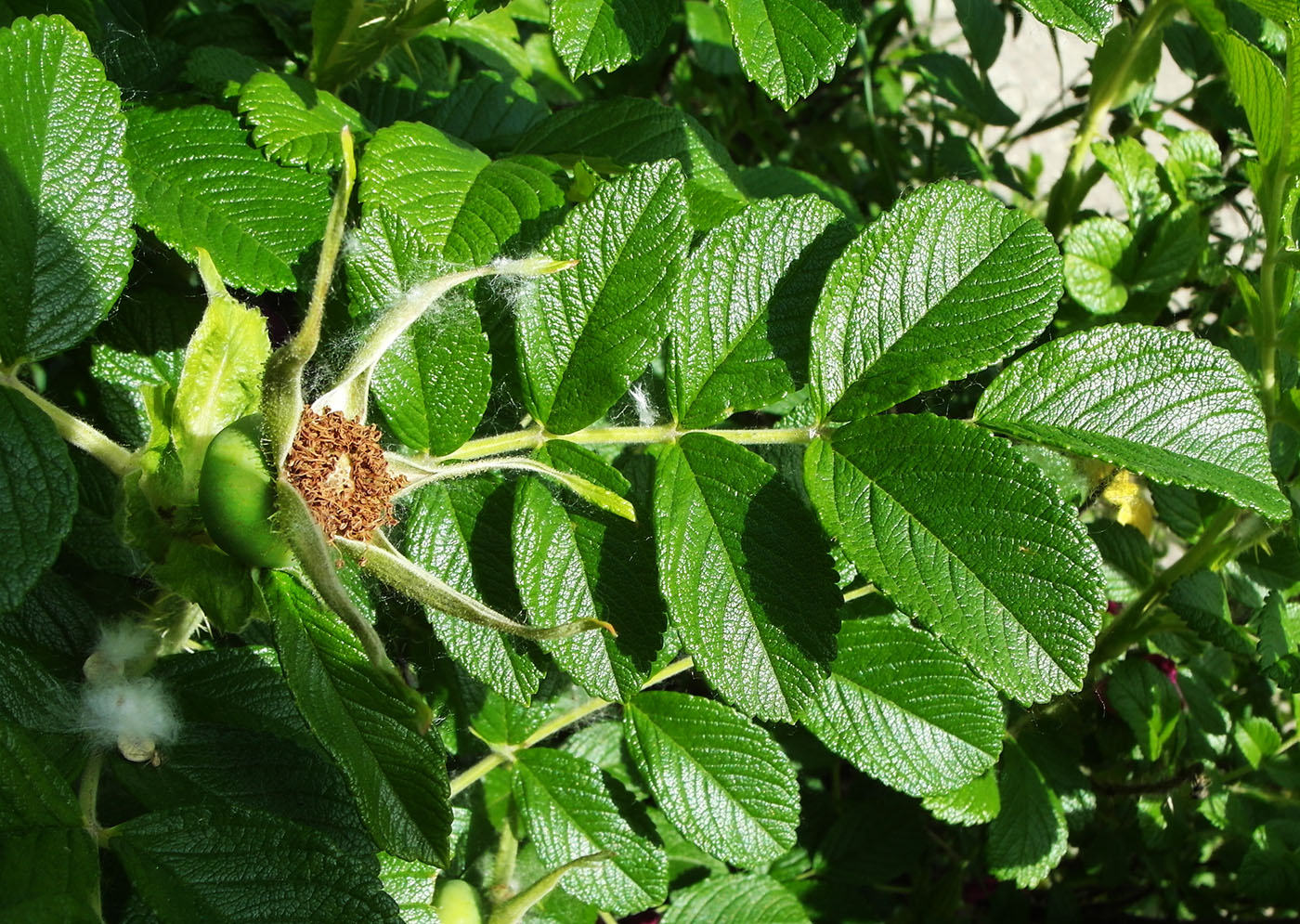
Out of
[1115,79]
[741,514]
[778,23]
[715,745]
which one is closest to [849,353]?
[741,514]

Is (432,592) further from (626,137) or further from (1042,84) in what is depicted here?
(1042,84)

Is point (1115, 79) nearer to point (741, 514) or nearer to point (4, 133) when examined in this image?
point (741, 514)

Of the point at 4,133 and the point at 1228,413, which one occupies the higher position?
the point at 4,133

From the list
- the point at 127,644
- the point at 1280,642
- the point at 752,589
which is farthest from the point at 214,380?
the point at 1280,642

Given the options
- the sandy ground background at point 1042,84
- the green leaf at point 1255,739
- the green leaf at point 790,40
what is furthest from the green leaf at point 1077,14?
the sandy ground background at point 1042,84

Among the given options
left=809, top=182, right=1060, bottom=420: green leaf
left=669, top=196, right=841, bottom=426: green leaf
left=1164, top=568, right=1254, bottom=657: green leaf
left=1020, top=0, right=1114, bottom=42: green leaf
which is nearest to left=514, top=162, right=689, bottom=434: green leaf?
left=669, top=196, right=841, bottom=426: green leaf
